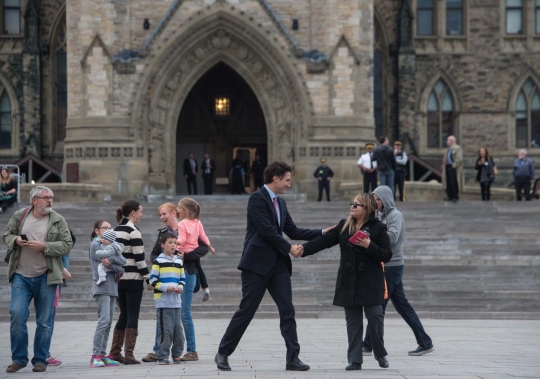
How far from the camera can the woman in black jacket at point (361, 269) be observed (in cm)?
1153

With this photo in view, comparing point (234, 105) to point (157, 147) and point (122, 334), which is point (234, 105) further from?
point (122, 334)

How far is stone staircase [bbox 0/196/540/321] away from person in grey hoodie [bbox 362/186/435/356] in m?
5.61

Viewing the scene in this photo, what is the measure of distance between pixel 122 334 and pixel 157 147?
22.8 metres

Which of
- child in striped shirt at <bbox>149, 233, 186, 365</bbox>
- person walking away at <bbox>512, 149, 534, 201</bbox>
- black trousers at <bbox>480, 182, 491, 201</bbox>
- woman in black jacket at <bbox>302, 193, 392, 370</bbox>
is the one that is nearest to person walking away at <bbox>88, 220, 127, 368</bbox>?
child in striped shirt at <bbox>149, 233, 186, 365</bbox>

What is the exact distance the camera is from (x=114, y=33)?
34.3 metres

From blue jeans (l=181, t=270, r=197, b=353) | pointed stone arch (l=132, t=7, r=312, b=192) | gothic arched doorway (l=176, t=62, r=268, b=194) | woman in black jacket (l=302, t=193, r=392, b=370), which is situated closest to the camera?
woman in black jacket (l=302, t=193, r=392, b=370)

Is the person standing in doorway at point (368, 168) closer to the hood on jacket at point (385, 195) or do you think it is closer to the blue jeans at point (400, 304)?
the blue jeans at point (400, 304)

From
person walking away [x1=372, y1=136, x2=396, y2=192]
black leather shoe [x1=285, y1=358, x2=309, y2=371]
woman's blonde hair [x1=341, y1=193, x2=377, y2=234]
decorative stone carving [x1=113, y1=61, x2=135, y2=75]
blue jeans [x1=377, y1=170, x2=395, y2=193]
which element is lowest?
black leather shoe [x1=285, y1=358, x2=309, y2=371]

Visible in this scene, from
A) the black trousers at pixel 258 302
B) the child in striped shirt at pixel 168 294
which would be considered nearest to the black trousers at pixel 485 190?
the child in striped shirt at pixel 168 294

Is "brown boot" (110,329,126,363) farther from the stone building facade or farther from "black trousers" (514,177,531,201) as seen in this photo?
the stone building facade

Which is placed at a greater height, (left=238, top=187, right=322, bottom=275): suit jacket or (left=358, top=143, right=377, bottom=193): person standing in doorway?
(left=358, top=143, right=377, bottom=193): person standing in doorway

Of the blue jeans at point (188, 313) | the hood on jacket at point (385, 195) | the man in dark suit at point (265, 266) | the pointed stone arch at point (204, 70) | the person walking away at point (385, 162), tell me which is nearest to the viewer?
the man in dark suit at point (265, 266)

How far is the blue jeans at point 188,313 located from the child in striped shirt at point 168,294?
0.45 feet

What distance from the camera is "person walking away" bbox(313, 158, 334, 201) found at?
3288 centimetres
